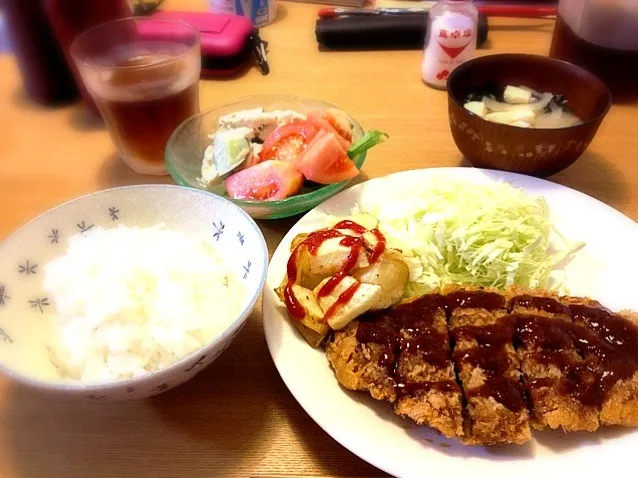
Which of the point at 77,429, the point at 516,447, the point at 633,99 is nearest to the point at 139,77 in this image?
the point at 77,429

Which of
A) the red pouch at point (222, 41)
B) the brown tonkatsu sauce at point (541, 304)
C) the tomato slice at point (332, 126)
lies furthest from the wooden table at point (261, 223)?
the brown tonkatsu sauce at point (541, 304)

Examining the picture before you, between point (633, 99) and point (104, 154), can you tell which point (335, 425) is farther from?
point (633, 99)

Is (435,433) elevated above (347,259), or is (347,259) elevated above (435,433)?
(347,259)

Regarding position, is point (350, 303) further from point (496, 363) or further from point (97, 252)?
point (97, 252)

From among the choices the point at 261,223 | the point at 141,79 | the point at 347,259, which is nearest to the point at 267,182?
the point at 261,223

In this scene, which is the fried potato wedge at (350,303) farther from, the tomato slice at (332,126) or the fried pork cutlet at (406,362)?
the tomato slice at (332,126)

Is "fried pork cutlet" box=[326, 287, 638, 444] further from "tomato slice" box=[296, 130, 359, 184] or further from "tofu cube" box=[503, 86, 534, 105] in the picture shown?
"tofu cube" box=[503, 86, 534, 105]
